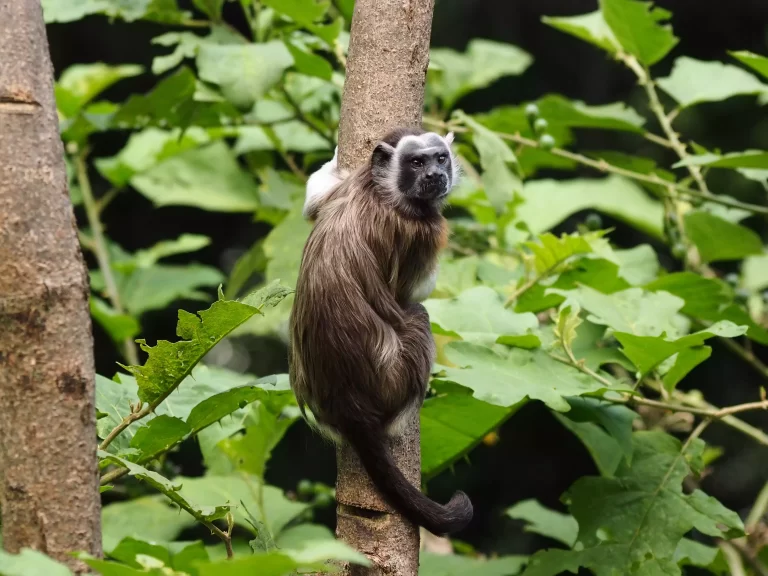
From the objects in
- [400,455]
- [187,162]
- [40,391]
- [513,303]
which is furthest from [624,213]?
[40,391]

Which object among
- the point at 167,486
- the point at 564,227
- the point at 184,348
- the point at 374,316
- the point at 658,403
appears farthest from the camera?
the point at 564,227

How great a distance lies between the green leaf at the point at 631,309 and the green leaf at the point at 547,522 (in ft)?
3.05

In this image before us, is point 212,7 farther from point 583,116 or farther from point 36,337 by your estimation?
point 36,337

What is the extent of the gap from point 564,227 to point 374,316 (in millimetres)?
5271

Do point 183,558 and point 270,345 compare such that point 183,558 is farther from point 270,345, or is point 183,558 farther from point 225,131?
point 270,345

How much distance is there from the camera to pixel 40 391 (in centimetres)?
171

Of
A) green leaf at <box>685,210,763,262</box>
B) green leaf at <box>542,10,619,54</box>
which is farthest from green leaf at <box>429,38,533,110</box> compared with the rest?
green leaf at <box>685,210,763,262</box>

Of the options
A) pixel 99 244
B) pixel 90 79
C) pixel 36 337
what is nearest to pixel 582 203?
pixel 99 244

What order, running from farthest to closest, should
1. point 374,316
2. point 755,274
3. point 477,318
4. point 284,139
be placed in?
point 755,274, point 284,139, point 477,318, point 374,316

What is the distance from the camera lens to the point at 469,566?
10.9 ft

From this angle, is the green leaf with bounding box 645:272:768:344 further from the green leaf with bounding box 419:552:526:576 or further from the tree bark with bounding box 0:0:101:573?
the tree bark with bounding box 0:0:101:573

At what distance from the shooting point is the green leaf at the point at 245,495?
3279 mm

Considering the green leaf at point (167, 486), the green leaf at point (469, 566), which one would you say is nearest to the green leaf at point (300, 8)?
the green leaf at point (167, 486)

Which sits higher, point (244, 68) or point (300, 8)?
point (300, 8)
